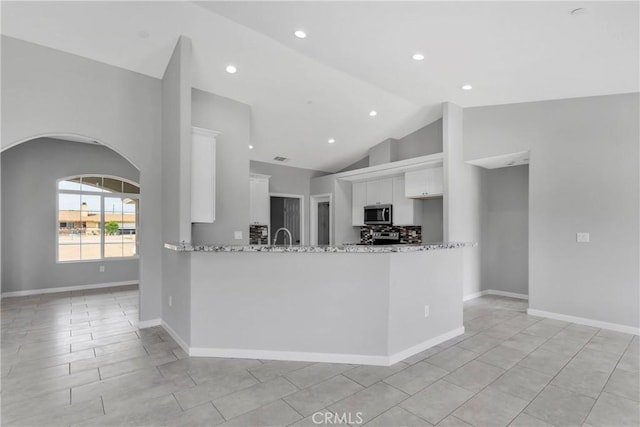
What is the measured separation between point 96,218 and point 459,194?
688cm

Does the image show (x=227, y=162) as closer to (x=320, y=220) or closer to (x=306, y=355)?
(x=306, y=355)

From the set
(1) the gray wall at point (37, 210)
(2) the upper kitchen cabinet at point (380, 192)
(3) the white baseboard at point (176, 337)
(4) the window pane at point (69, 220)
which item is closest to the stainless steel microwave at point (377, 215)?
(2) the upper kitchen cabinet at point (380, 192)

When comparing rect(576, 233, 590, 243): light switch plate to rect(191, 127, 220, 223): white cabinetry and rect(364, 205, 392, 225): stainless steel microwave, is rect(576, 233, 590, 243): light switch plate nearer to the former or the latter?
rect(364, 205, 392, 225): stainless steel microwave

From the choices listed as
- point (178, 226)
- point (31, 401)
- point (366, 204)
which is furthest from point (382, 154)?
point (31, 401)

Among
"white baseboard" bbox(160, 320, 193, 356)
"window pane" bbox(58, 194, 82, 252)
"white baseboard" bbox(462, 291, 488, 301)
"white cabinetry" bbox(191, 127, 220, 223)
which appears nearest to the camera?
"white baseboard" bbox(160, 320, 193, 356)

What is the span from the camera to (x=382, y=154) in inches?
263

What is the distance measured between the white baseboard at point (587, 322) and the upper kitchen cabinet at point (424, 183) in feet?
7.24

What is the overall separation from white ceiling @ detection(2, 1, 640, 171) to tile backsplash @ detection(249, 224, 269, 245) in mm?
2373

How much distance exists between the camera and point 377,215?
680 cm

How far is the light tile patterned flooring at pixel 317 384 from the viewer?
2.17m

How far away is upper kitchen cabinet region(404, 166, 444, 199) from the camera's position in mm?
5555

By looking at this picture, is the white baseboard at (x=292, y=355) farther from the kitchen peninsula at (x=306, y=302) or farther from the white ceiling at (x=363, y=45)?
the white ceiling at (x=363, y=45)

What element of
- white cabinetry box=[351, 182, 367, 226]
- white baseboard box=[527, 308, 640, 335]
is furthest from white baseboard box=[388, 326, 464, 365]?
white cabinetry box=[351, 182, 367, 226]

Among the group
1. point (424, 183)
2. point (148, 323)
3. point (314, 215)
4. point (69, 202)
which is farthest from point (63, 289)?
point (424, 183)
